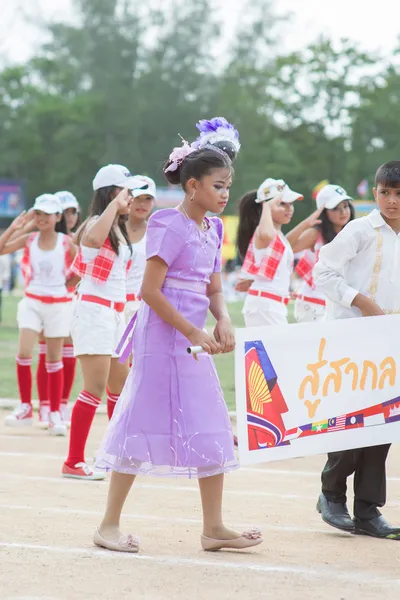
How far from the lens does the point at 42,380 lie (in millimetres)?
10477

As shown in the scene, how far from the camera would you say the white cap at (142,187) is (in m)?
8.34

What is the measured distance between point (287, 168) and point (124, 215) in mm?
63018

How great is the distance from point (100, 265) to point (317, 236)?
2.29 m

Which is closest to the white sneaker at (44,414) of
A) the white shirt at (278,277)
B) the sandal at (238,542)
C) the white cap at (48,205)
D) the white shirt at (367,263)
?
the white cap at (48,205)

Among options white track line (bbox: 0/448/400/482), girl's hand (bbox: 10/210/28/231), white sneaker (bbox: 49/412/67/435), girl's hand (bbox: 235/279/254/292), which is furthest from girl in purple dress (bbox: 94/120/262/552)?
girl's hand (bbox: 10/210/28/231)

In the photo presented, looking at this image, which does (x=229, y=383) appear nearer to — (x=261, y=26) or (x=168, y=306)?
(x=168, y=306)

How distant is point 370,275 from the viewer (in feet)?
19.6

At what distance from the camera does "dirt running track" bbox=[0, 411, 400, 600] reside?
15.5 ft

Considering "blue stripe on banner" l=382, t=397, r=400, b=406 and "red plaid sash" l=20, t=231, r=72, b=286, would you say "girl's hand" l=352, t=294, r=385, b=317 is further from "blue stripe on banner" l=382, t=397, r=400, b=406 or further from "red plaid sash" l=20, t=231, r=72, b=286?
"red plaid sash" l=20, t=231, r=72, b=286

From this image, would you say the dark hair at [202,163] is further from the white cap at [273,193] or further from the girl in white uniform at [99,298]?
the white cap at [273,193]

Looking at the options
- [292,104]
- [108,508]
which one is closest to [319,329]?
[108,508]

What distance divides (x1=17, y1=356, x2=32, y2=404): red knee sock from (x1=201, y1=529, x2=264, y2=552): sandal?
16.8 feet

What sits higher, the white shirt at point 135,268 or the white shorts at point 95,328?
the white shirt at point 135,268

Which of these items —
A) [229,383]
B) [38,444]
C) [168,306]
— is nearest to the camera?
[168,306]
